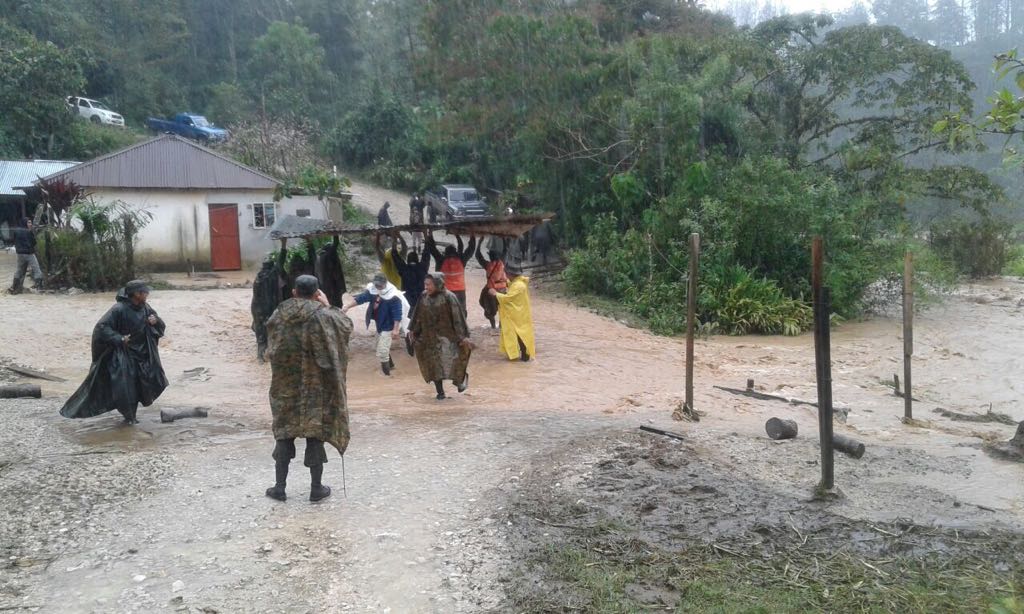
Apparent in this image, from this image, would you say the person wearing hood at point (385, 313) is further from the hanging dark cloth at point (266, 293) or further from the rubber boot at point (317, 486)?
the rubber boot at point (317, 486)

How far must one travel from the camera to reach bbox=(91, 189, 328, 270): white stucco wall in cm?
2180

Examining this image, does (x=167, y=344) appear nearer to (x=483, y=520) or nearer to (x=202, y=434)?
(x=202, y=434)

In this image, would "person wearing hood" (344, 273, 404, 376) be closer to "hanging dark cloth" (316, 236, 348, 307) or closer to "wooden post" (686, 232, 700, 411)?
"hanging dark cloth" (316, 236, 348, 307)

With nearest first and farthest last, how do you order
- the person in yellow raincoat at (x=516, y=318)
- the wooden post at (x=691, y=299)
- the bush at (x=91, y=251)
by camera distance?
the wooden post at (x=691, y=299), the person in yellow raincoat at (x=516, y=318), the bush at (x=91, y=251)

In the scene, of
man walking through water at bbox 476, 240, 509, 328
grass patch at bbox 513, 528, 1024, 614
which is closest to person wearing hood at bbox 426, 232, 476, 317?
man walking through water at bbox 476, 240, 509, 328

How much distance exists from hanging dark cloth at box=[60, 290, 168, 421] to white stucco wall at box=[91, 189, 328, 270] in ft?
47.7

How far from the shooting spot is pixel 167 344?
13211 millimetres

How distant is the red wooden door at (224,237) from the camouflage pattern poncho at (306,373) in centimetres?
1785

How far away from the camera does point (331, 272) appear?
12375mm

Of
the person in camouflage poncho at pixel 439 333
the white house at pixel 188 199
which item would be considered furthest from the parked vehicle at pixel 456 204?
the person in camouflage poncho at pixel 439 333

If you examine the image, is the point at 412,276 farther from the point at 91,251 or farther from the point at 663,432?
the point at 91,251

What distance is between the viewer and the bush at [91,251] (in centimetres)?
1764

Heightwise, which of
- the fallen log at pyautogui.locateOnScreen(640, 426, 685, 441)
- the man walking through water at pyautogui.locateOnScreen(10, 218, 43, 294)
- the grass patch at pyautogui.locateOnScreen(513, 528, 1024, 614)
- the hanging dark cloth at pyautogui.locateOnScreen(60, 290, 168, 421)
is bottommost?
the grass patch at pyautogui.locateOnScreen(513, 528, 1024, 614)

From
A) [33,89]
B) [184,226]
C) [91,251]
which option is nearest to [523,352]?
[91,251]
